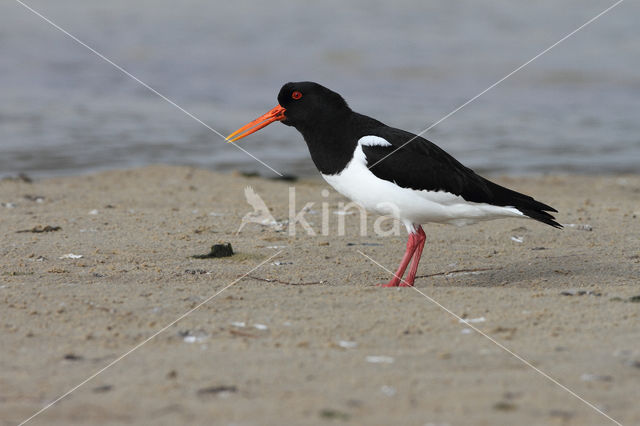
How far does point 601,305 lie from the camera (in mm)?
4953

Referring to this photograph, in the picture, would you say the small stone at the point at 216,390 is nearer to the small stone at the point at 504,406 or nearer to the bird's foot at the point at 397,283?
the small stone at the point at 504,406

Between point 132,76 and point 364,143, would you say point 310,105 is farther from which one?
point 132,76

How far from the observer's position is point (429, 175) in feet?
19.8

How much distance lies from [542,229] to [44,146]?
9288 mm

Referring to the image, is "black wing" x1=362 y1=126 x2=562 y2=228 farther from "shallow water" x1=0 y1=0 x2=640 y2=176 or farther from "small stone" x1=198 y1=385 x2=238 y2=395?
"shallow water" x1=0 y1=0 x2=640 y2=176

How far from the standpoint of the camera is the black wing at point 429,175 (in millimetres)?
5949

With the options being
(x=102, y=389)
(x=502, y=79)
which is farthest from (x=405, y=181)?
(x=502, y=79)

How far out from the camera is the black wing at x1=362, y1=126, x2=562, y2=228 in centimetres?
595

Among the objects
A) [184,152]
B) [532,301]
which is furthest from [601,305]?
[184,152]

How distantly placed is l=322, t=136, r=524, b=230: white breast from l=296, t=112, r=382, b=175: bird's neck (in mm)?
70

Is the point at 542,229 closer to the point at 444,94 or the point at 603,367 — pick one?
the point at 603,367

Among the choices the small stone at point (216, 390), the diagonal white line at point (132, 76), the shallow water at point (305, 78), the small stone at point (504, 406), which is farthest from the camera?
the shallow water at point (305, 78)

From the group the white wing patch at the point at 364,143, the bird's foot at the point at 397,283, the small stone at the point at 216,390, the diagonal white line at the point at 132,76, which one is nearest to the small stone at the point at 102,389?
the small stone at the point at 216,390

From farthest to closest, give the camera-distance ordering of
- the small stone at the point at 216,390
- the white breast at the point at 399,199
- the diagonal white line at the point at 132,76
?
1. the diagonal white line at the point at 132,76
2. the white breast at the point at 399,199
3. the small stone at the point at 216,390
